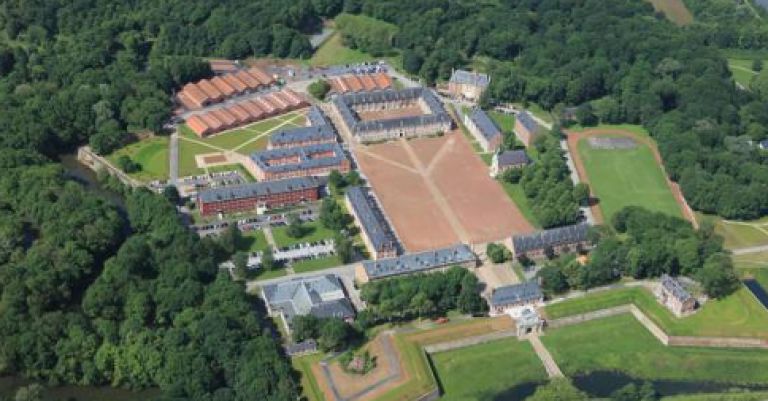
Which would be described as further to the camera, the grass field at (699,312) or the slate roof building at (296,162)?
the slate roof building at (296,162)

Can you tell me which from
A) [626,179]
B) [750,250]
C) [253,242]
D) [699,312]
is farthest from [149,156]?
[750,250]

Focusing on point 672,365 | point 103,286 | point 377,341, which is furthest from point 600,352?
point 103,286

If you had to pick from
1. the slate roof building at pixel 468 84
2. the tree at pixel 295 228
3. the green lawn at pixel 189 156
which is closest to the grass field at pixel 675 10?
the slate roof building at pixel 468 84

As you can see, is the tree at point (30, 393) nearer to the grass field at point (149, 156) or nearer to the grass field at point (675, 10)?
the grass field at point (149, 156)

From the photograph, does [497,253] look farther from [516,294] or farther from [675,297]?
[675,297]

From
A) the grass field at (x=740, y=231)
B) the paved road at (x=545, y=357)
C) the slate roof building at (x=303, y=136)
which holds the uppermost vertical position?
the slate roof building at (x=303, y=136)

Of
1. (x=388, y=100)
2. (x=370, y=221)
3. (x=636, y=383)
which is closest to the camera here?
(x=636, y=383)

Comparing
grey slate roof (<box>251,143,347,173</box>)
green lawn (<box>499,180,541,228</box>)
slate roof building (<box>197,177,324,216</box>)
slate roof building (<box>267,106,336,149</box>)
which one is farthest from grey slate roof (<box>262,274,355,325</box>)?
slate roof building (<box>267,106,336,149</box>)
